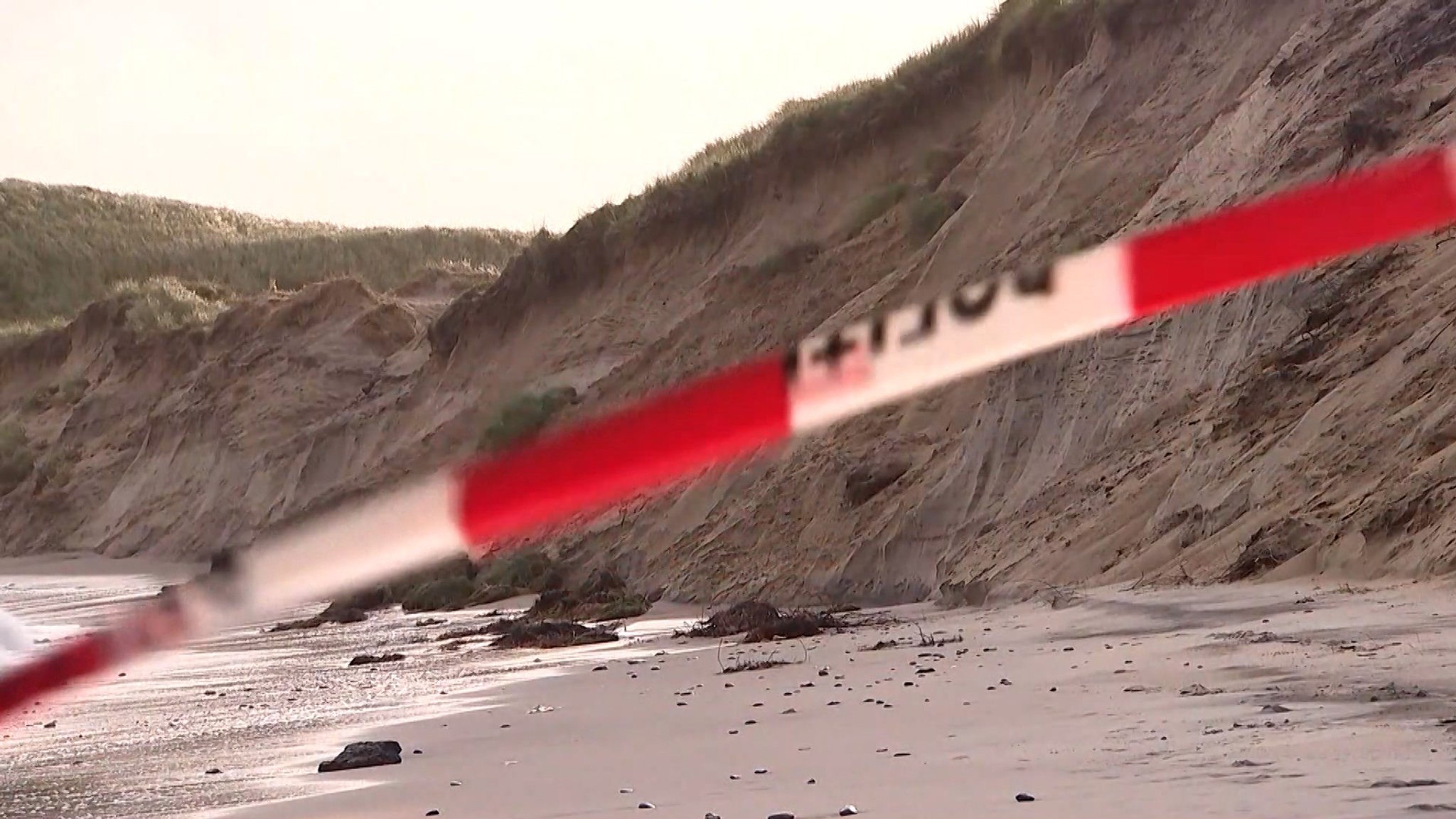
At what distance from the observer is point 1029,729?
4199mm

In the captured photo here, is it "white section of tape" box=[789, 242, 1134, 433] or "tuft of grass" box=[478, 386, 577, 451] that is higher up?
"tuft of grass" box=[478, 386, 577, 451]

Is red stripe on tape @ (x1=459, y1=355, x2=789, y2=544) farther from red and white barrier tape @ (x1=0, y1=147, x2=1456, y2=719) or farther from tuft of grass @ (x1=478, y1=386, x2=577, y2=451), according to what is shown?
tuft of grass @ (x1=478, y1=386, x2=577, y2=451)

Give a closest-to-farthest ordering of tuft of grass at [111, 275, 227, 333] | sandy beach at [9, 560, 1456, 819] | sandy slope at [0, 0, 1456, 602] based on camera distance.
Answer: sandy beach at [9, 560, 1456, 819], sandy slope at [0, 0, 1456, 602], tuft of grass at [111, 275, 227, 333]

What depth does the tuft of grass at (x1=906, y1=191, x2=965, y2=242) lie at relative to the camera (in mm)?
20781

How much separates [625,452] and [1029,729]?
313 cm

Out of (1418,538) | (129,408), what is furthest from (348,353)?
(1418,538)

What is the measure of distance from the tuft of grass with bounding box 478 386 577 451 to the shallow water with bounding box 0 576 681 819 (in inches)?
382

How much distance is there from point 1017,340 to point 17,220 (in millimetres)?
85076

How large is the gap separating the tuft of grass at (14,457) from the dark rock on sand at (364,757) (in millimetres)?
41510

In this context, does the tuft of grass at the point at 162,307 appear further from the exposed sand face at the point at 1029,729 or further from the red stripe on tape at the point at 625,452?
the red stripe on tape at the point at 625,452

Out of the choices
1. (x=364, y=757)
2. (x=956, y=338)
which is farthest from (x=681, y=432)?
(x=364, y=757)

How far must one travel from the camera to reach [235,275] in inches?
2665

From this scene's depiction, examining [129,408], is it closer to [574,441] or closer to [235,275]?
[235,275]

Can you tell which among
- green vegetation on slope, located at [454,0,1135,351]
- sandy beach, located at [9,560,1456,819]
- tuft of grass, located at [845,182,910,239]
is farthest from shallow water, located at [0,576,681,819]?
green vegetation on slope, located at [454,0,1135,351]
